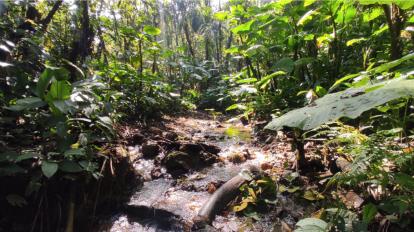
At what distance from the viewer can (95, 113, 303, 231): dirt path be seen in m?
2.27

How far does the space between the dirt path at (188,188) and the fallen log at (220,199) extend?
0.21ft

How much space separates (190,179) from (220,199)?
685 mm

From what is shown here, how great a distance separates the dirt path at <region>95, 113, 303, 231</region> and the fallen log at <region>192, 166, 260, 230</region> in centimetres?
6

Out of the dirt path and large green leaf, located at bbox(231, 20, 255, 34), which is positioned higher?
large green leaf, located at bbox(231, 20, 255, 34)

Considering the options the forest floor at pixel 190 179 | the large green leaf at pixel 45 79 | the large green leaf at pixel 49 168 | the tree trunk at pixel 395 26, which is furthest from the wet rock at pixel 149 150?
the tree trunk at pixel 395 26

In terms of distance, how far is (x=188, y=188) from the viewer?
2.88m

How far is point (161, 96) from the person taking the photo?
21.0ft

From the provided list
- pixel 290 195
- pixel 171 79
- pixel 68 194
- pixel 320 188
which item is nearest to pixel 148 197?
pixel 68 194

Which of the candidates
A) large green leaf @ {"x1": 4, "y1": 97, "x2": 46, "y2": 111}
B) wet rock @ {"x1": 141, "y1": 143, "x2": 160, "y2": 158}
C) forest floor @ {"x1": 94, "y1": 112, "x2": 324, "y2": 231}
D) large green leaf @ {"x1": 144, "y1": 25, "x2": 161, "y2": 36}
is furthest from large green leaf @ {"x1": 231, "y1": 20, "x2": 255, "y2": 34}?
large green leaf @ {"x1": 4, "y1": 97, "x2": 46, "y2": 111}

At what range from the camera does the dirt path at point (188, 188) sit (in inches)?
89.5

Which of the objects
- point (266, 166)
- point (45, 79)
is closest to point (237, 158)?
point (266, 166)

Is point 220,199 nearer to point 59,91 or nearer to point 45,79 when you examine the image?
point 59,91

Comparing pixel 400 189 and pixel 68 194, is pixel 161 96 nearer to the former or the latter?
pixel 68 194

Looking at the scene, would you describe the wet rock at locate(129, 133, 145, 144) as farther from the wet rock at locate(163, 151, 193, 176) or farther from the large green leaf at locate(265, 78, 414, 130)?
the large green leaf at locate(265, 78, 414, 130)
